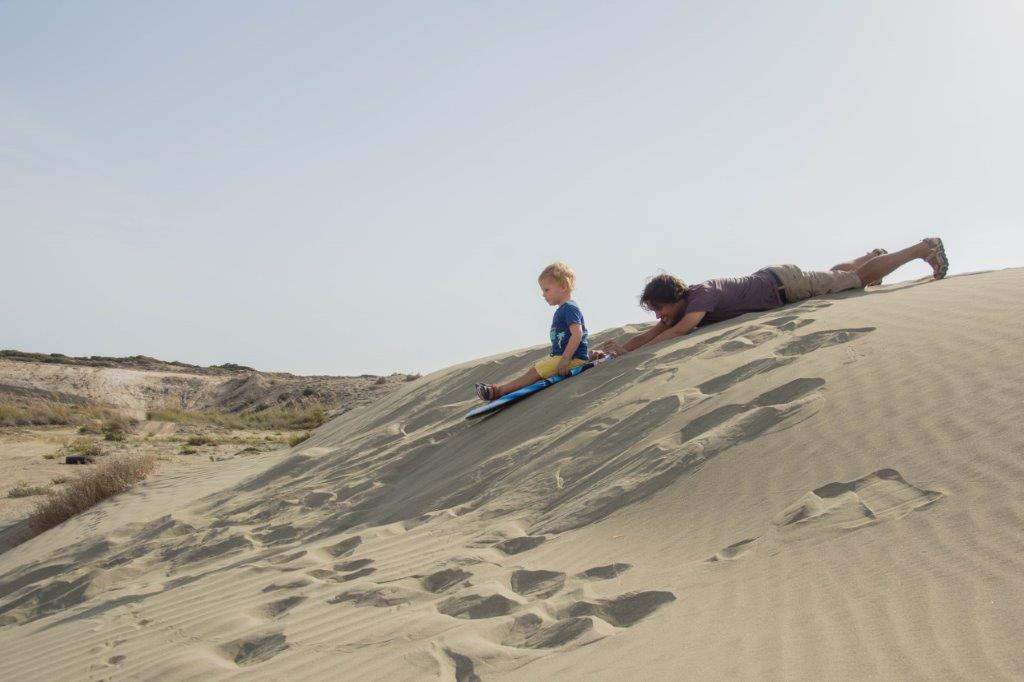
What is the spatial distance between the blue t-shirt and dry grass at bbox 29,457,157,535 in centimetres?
550

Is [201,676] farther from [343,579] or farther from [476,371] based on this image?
[476,371]

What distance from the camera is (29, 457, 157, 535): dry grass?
8.88 meters

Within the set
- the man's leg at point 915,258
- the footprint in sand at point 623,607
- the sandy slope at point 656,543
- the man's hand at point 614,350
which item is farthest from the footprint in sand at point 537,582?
the man's leg at point 915,258

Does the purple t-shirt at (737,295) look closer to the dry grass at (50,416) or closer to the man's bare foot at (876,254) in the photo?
the man's bare foot at (876,254)

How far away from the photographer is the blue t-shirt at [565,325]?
7797mm

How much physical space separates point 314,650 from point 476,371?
762 centimetres

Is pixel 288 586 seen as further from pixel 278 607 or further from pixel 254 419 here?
pixel 254 419

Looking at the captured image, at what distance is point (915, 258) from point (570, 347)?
3493mm

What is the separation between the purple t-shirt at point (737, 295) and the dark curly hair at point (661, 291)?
31 cm

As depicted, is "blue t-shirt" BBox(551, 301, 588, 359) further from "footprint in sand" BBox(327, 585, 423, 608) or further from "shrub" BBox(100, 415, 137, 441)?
"shrub" BBox(100, 415, 137, 441)

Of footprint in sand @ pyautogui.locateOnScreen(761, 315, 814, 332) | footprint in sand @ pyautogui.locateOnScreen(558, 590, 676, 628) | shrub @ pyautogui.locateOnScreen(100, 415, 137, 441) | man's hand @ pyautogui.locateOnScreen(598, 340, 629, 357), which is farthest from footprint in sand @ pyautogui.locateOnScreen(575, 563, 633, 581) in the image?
shrub @ pyautogui.locateOnScreen(100, 415, 137, 441)

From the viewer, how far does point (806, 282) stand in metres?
8.23

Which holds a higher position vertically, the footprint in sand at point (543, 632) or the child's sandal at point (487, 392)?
the child's sandal at point (487, 392)

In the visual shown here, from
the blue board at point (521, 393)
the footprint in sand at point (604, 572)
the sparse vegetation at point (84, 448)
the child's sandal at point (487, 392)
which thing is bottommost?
the footprint in sand at point (604, 572)
